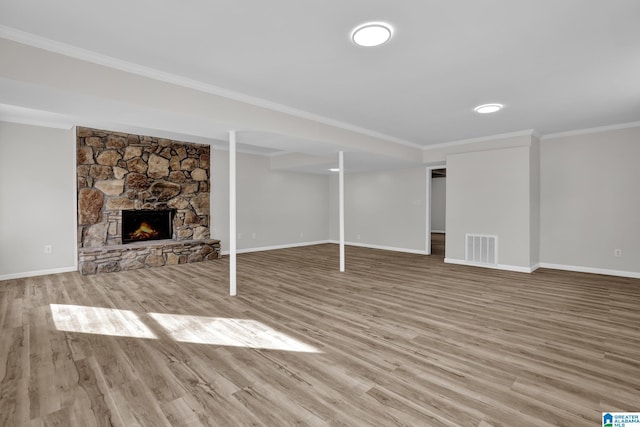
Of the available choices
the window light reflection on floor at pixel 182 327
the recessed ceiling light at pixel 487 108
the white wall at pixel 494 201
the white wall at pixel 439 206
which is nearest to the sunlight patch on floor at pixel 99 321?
the window light reflection on floor at pixel 182 327

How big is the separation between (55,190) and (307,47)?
5322 millimetres

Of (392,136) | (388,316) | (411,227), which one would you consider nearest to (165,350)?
(388,316)

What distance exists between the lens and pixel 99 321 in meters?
3.13

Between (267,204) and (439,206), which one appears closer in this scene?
(267,204)

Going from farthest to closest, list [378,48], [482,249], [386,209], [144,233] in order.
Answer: [386,209]
[144,233]
[482,249]
[378,48]

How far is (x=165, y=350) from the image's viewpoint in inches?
99.7

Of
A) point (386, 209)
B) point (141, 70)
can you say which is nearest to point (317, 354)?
point (141, 70)

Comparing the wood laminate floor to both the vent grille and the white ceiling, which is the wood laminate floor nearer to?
the vent grille

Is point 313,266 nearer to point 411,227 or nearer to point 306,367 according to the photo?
point 411,227

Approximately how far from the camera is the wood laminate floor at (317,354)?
179 centimetres

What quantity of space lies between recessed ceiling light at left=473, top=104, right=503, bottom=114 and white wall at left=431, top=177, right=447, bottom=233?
9.07 m

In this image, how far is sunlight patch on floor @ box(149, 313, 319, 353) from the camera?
265 centimetres

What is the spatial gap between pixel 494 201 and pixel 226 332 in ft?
17.7

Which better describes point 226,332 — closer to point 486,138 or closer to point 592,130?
point 486,138
